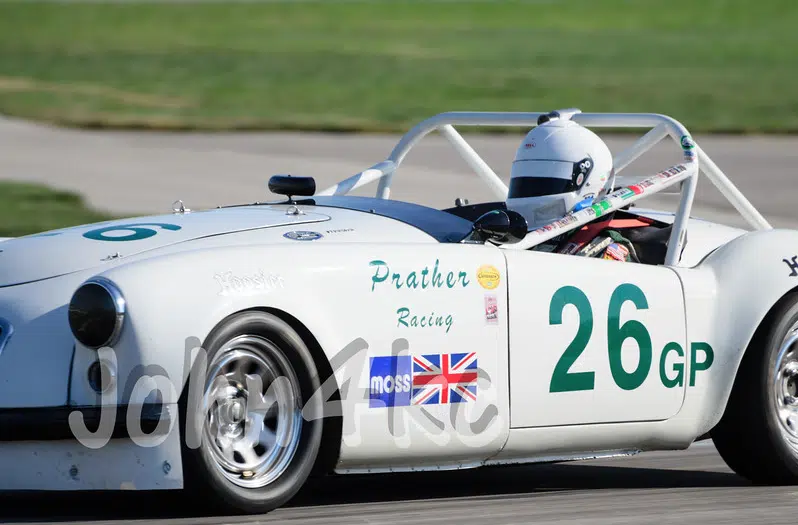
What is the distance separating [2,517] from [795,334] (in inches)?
135

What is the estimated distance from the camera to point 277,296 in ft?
17.5

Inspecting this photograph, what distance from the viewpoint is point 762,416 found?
21.5ft

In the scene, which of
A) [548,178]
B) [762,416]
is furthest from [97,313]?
[762,416]

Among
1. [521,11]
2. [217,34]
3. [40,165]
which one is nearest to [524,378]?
[40,165]

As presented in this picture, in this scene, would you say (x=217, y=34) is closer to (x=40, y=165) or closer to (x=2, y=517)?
(x=40, y=165)

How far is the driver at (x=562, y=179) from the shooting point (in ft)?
22.2

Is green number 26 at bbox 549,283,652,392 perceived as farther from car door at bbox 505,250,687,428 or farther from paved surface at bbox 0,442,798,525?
paved surface at bbox 0,442,798,525

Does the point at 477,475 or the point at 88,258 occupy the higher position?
the point at 88,258

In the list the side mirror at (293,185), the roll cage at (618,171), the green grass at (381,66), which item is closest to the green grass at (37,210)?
the roll cage at (618,171)

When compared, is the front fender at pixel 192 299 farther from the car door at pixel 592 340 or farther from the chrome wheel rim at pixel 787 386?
the chrome wheel rim at pixel 787 386

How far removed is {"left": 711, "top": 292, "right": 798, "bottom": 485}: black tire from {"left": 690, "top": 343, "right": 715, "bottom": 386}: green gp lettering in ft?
0.71

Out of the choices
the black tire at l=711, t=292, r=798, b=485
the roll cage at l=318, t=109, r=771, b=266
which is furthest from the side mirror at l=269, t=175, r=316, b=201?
the black tire at l=711, t=292, r=798, b=485

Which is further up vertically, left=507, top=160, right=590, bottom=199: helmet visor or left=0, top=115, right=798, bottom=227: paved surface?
left=0, top=115, right=798, bottom=227: paved surface

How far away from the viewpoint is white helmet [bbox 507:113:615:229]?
22.3 ft
